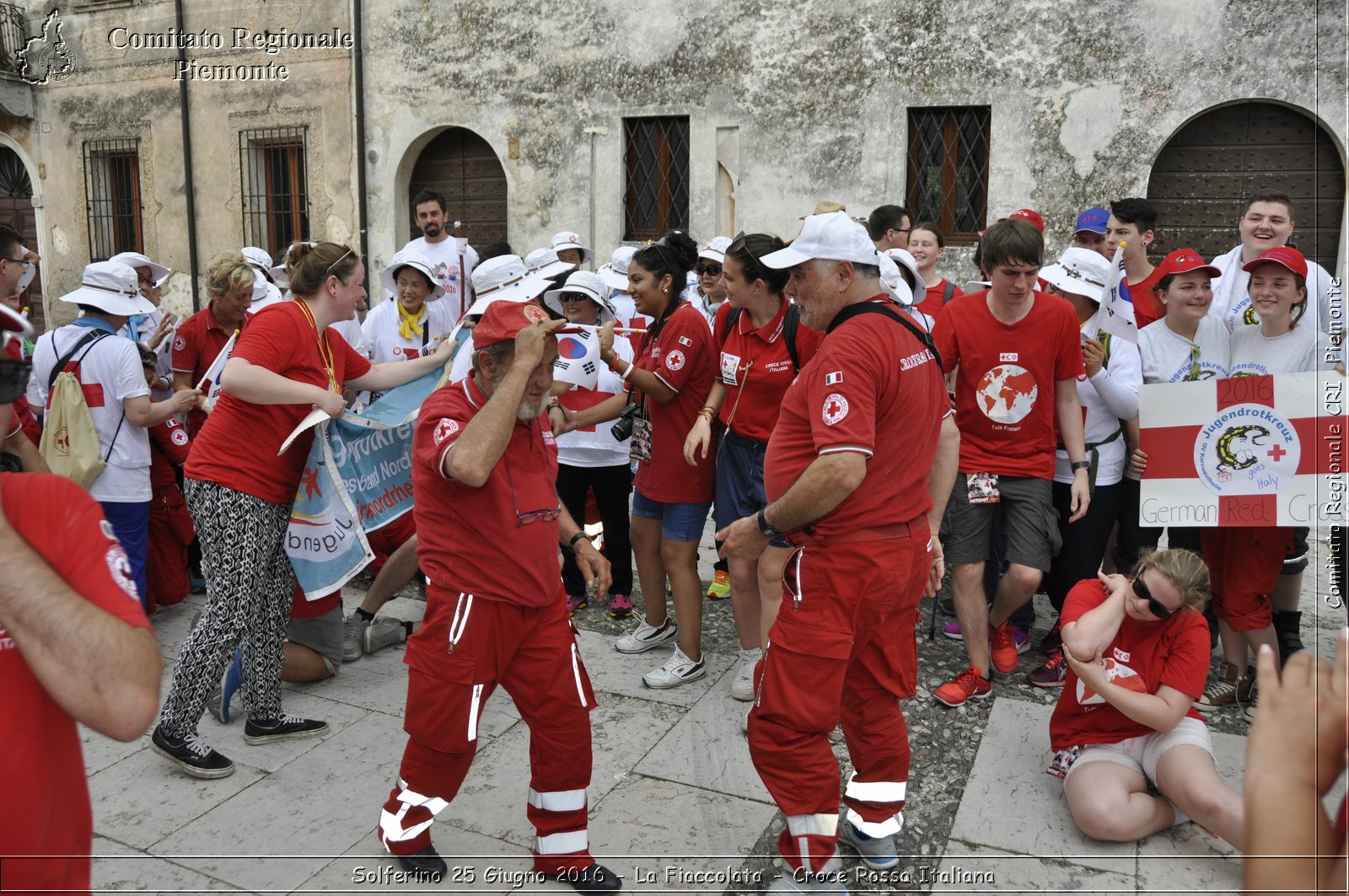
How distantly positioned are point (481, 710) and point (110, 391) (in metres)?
3.10

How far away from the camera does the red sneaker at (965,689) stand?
14.9 feet

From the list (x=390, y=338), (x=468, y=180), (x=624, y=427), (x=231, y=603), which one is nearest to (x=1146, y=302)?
(x=624, y=427)

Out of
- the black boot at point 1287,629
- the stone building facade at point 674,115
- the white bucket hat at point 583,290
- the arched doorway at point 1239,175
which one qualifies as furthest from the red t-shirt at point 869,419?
the arched doorway at point 1239,175

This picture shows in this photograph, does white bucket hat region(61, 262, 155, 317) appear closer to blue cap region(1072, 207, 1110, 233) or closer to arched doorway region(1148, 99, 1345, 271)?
blue cap region(1072, 207, 1110, 233)

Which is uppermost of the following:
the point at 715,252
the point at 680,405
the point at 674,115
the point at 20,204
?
the point at 674,115

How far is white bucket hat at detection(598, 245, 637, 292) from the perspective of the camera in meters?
5.83

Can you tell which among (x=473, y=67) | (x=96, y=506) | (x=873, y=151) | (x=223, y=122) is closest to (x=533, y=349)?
(x=96, y=506)

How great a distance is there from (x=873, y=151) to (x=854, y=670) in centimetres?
970

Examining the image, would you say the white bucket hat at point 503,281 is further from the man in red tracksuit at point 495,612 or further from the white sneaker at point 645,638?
the white sneaker at point 645,638

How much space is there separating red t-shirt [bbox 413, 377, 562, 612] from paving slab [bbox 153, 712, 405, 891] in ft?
3.75

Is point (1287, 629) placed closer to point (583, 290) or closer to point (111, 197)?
point (583, 290)

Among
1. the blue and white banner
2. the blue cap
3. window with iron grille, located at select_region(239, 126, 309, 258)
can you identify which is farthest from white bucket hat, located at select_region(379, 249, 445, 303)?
window with iron grille, located at select_region(239, 126, 309, 258)

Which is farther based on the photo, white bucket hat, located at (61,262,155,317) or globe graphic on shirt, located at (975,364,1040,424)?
white bucket hat, located at (61,262,155,317)

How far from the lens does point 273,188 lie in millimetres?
16078
